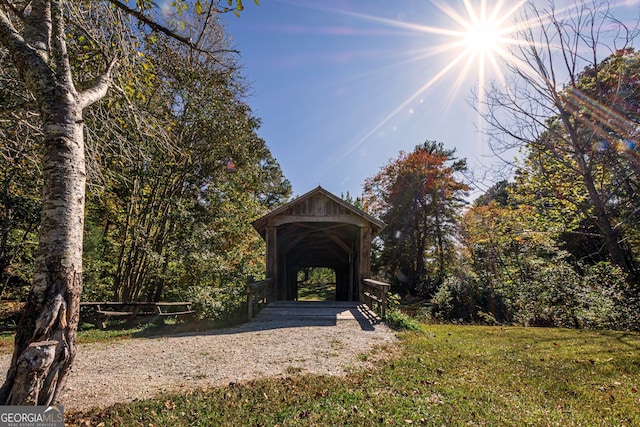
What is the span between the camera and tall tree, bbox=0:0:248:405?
6.70 feet

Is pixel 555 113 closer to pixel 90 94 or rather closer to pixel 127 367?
pixel 90 94

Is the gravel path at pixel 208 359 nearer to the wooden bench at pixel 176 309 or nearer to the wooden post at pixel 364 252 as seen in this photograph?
the wooden bench at pixel 176 309

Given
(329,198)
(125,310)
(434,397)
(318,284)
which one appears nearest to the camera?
(434,397)

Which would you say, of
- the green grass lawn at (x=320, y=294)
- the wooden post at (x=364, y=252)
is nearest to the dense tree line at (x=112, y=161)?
the wooden post at (x=364, y=252)

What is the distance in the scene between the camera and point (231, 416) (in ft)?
10.1

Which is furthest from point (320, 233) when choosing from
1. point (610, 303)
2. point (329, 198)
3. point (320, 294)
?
point (320, 294)

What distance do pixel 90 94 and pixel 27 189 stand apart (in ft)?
31.4

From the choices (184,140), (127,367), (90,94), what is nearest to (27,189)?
(184,140)

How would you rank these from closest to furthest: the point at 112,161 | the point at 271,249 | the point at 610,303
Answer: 1. the point at 112,161
2. the point at 610,303
3. the point at 271,249

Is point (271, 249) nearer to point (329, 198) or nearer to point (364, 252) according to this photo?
point (329, 198)

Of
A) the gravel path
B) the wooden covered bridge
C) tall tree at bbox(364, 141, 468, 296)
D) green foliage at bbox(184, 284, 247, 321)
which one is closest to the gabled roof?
the wooden covered bridge

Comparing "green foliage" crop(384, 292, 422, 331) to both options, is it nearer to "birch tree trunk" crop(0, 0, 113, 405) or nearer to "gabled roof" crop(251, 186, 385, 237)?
"gabled roof" crop(251, 186, 385, 237)

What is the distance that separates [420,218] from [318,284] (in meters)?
19.6

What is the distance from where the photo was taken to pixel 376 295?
9.43 meters
